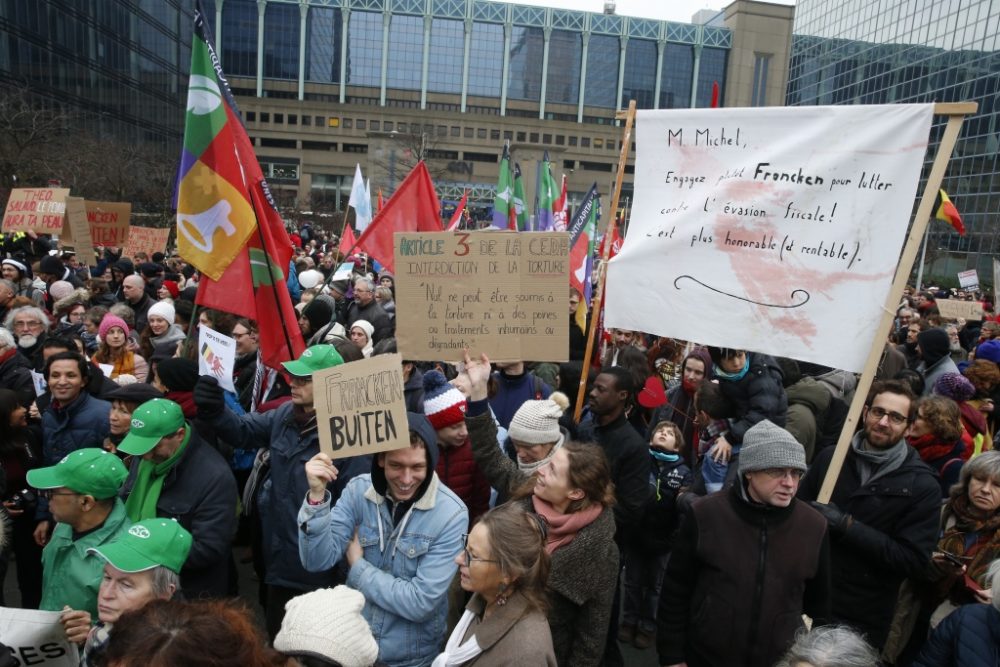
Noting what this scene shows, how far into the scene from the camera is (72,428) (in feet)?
13.6

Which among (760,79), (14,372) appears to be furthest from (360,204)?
(760,79)

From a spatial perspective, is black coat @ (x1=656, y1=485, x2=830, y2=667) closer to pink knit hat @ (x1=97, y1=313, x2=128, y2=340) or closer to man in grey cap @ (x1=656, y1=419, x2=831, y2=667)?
man in grey cap @ (x1=656, y1=419, x2=831, y2=667)

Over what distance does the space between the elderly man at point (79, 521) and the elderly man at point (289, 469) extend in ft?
2.50

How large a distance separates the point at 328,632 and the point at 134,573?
103 cm

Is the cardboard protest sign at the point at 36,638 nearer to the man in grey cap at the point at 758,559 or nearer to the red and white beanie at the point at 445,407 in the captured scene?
the red and white beanie at the point at 445,407

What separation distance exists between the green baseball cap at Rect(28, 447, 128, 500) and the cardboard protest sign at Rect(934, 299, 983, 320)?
1265 cm

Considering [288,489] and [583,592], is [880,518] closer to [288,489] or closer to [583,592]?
[583,592]

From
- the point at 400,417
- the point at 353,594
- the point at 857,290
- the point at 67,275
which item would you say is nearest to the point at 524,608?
the point at 353,594

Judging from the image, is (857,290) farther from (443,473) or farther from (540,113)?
(540,113)

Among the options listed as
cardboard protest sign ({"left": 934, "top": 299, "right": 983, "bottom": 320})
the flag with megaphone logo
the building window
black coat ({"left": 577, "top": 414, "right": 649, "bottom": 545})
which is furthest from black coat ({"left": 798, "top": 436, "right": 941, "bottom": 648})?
cardboard protest sign ({"left": 934, "top": 299, "right": 983, "bottom": 320})

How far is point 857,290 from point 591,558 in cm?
171

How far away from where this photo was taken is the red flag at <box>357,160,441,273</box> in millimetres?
6555

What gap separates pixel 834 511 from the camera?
3.15 m

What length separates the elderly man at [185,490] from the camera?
316 centimetres
